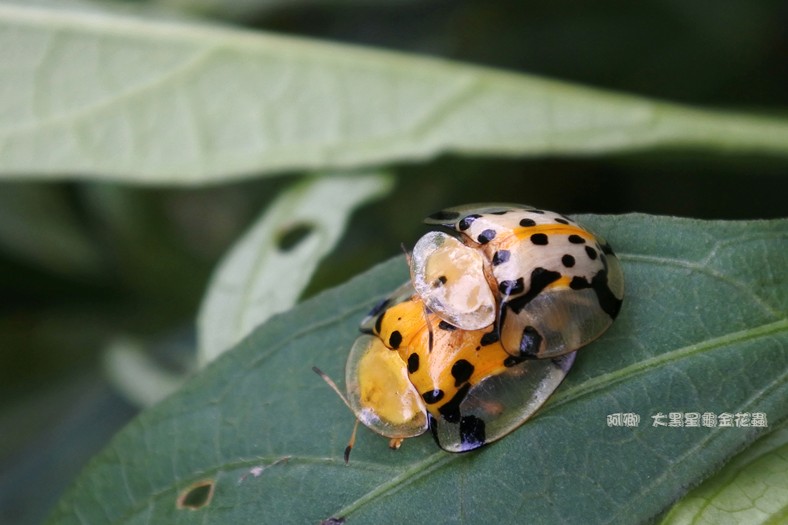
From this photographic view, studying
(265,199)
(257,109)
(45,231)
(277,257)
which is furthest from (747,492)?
(45,231)

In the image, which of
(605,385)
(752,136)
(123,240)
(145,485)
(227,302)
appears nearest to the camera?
(605,385)

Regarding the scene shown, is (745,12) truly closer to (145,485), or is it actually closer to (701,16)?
(701,16)

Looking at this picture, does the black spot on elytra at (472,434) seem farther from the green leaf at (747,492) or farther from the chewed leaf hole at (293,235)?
the chewed leaf hole at (293,235)

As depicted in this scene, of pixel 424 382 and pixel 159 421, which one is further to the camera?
pixel 159 421

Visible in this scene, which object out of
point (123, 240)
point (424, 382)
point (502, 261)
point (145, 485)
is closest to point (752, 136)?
point (502, 261)

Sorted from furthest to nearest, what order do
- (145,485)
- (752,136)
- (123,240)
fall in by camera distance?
(123,240) < (752,136) < (145,485)

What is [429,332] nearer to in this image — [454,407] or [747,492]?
[454,407]
